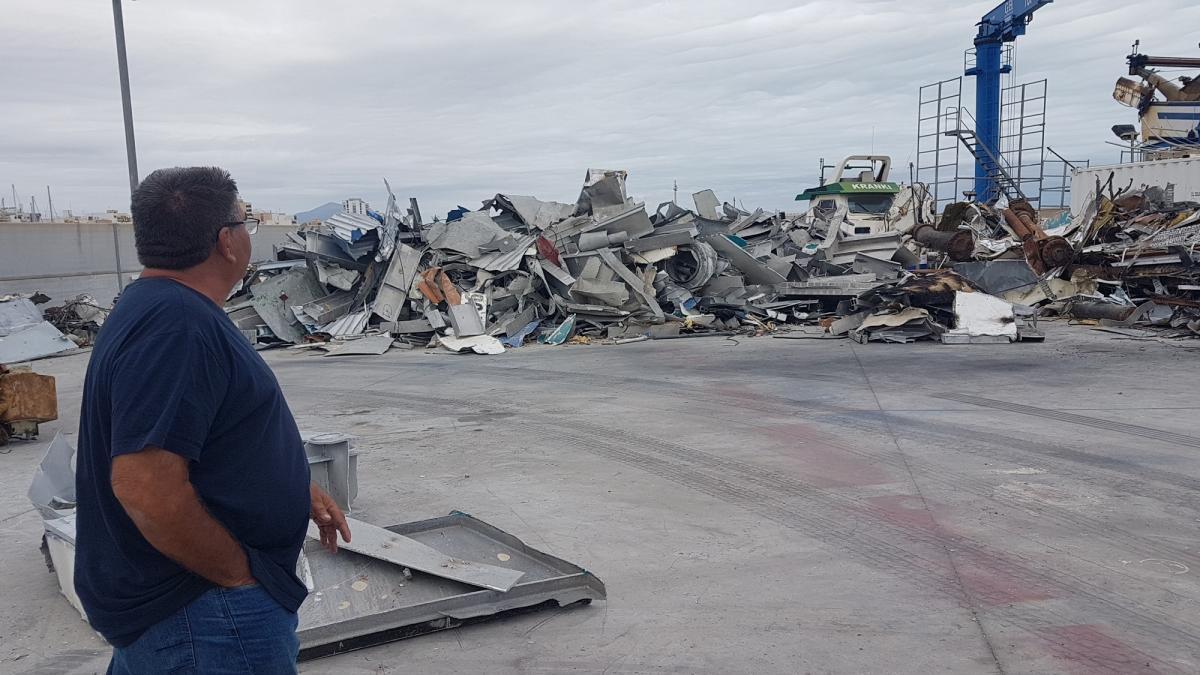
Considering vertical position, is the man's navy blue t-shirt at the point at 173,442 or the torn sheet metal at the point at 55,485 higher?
the man's navy blue t-shirt at the point at 173,442

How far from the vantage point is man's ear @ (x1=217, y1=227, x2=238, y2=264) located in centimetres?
219

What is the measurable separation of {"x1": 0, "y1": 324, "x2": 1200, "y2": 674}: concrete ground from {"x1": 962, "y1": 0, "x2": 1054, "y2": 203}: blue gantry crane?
62.1ft

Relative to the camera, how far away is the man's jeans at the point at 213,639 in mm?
2045

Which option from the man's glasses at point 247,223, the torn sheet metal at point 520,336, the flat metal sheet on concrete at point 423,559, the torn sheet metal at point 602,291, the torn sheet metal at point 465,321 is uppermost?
the man's glasses at point 247,223

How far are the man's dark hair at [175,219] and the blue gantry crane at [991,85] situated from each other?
29.4 metres

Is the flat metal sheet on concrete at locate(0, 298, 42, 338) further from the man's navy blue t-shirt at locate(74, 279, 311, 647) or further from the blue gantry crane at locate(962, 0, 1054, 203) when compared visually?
the blue gantry crane at locate(962, 0, 1054, 203)

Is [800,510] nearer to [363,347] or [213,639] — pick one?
[213,639]

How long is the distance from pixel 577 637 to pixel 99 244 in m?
19.6

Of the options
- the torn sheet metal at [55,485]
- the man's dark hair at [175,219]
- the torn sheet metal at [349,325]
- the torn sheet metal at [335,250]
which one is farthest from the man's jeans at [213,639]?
the torn sheet metal at [335,250]

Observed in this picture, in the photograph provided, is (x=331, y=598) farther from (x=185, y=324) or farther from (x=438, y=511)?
(x=185, y=324)

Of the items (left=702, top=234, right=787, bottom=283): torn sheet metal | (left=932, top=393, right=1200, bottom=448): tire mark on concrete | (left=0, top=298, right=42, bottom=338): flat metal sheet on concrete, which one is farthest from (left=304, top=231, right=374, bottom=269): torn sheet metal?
(left=932, top=393, right=1200, bottom=448): tire mark on concrete

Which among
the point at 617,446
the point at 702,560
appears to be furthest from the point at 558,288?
the point at 702,560

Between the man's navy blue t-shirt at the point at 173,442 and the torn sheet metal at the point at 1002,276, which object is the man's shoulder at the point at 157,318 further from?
the torn sheet metal at the point at 1002,276

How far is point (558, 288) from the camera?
16.7 meters
